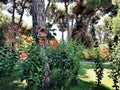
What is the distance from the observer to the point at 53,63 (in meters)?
7.27

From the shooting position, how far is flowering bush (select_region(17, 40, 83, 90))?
20.2ft

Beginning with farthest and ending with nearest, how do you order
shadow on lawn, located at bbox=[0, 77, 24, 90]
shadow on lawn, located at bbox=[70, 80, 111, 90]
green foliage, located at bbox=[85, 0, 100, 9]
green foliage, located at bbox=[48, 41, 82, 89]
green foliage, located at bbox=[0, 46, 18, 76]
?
green foliage, located at bbox=[85, 0, 100, 9] → shadow on lawn, located at bbox=[70, 80, 111, 90] → shadow on lawn, located at bbox=[0, 77, 24, 90] → green foliage, located at bbox=[48, 41, 82, 89] → green foliage, located at bbox=[0, 46, 18, 76]

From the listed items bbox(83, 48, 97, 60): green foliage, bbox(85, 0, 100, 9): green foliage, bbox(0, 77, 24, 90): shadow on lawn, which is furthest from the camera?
bbox(85, 0, 100, 9): green foliage

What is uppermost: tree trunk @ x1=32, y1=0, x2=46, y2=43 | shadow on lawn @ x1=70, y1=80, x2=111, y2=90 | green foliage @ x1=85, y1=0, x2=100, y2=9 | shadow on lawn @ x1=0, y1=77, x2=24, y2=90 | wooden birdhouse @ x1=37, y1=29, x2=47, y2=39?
green foliage @ x1=85, y1=0, x2=100, y2=9

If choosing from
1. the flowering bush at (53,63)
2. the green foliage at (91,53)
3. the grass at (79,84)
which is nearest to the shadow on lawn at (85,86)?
the grass at (79,84)

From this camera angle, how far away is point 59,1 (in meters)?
23.5

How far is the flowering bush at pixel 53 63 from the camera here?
6.17 m

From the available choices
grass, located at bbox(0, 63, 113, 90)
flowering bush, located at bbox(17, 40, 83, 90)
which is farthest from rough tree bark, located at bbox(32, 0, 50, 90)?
grass, located at bbox(0, 63, 113, 90)

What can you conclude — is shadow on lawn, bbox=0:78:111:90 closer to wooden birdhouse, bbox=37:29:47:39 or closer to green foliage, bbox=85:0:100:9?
wooden birdhouse, bbox=37:29:47:39

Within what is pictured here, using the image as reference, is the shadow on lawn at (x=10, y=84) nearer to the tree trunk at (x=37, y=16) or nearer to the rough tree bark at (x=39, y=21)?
the rough tree bark at (x=39, y=21)

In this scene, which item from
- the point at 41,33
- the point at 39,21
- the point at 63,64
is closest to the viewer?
the point at 41,33

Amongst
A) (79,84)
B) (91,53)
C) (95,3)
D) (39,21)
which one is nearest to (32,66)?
(39,21)

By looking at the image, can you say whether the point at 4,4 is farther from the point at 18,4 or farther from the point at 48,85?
the point at 48,85

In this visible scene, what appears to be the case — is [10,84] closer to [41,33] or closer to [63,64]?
[63,64]
